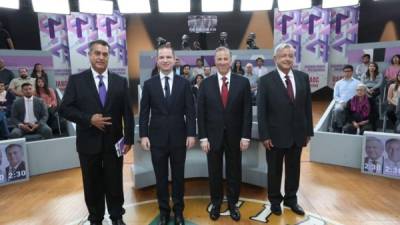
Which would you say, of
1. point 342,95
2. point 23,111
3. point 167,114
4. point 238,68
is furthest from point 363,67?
point 23,111

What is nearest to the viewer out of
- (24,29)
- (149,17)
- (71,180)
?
(71,180)

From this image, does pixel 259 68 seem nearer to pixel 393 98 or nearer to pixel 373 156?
pixel 393 98

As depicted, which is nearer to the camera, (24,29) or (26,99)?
(26,99)

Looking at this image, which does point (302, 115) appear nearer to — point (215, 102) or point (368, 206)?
point (215, 102)

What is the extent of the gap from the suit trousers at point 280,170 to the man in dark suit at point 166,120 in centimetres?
85

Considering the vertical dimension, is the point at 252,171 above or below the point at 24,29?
below

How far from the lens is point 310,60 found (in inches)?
386

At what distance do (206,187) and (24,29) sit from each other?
327 inches

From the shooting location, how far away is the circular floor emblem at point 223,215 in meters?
2.89

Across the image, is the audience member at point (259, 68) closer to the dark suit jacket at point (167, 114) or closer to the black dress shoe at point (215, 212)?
the black dress shoe at point (215, 212)

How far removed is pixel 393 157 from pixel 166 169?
117 inches

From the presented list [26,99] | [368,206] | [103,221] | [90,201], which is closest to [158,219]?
[103,221]

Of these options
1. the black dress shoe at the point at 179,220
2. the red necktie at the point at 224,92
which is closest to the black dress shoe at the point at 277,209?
the black dress shoe at the point at 179,220

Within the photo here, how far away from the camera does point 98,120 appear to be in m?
2.35
